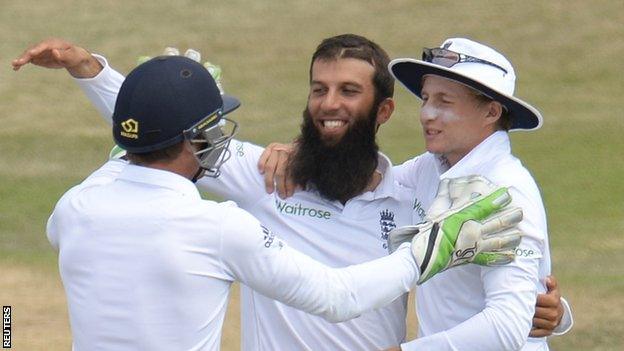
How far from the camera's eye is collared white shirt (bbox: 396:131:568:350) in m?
4.41

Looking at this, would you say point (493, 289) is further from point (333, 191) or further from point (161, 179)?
point (161, 179)

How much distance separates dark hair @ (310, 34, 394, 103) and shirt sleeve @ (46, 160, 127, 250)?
1040mm

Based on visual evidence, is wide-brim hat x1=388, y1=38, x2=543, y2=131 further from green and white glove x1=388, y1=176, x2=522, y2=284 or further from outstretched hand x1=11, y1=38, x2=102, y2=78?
outstretched hand x1=11, y1=38, x2=102, y2=78

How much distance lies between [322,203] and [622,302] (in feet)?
17.7

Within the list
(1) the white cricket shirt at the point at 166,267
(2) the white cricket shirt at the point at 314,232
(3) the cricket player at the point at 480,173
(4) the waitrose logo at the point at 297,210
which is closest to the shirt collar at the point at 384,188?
(2) the white cricket shirt at the point at 314,232

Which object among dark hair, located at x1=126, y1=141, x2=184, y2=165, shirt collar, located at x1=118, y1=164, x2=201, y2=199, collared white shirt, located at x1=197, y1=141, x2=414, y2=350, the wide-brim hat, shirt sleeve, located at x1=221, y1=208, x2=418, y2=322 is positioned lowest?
collared white shirt, located at x1=197, y1=141, x2=414, y2=350

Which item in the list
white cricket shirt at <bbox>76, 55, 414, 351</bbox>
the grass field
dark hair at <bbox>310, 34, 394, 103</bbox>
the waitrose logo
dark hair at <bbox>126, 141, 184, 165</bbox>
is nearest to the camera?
dark hair at <bbox>126, 141, 184, 165</bbox>

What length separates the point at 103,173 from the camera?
181 inches

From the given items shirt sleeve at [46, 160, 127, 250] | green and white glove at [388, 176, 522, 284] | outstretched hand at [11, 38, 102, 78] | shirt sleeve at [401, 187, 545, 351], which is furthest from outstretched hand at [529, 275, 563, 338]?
outstretched hand at [11, 38, 102, 78]

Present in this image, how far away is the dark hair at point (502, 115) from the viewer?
15.5 ft

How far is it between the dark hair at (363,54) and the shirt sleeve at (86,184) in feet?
3.41

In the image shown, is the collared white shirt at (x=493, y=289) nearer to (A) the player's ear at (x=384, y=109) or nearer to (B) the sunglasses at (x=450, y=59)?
(B) the sunglasses at (x=450, y=59)

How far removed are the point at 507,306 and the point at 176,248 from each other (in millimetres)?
1092

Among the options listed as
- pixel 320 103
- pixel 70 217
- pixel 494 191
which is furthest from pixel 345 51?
pixel 70 217
